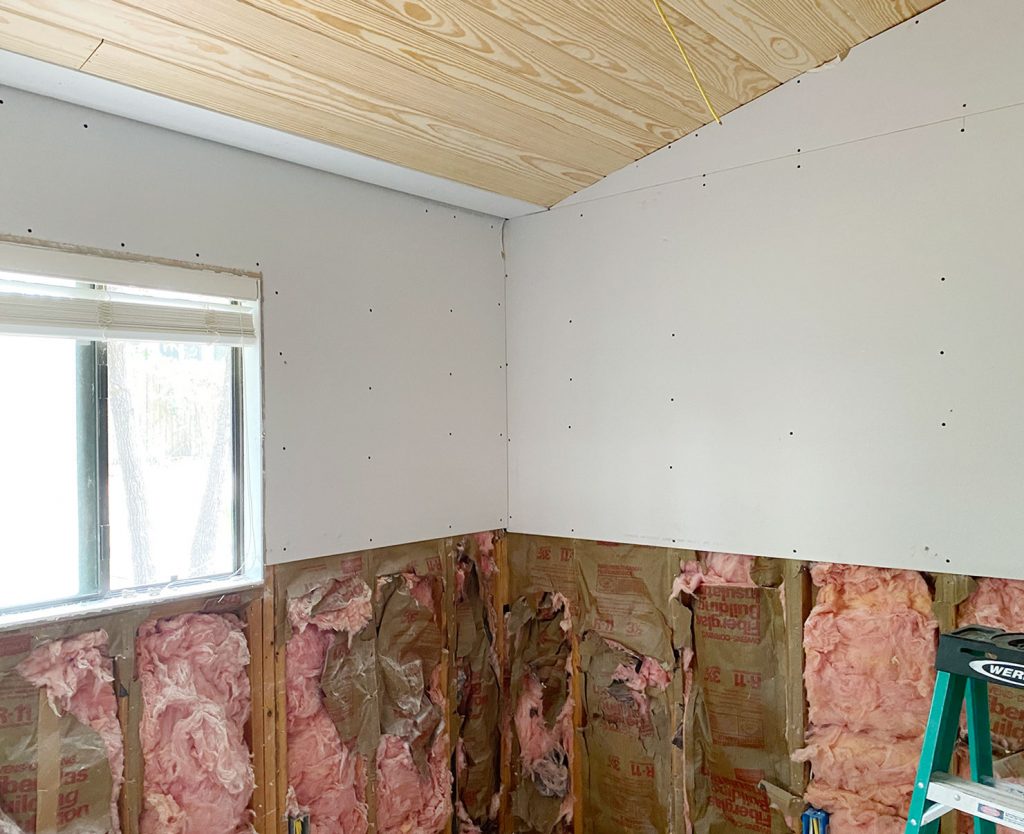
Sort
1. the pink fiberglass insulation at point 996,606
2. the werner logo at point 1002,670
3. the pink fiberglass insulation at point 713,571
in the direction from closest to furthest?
the werner logo at point 1002,670
the pink fiberglass insulation at point 996,606
the pink fiberglass insulation at point 713,571

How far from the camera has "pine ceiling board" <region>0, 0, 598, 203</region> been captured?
61.2 inches

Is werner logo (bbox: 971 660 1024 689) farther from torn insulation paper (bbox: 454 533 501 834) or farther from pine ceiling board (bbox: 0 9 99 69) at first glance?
pine ceiling board (bbox: 0 9 99 69)

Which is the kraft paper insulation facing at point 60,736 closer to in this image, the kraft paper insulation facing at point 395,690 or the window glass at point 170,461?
the window glass at point 170,461

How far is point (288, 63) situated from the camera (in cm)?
180

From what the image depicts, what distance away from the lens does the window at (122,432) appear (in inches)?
72.7

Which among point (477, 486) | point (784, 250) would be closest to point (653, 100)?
point (784, 250)

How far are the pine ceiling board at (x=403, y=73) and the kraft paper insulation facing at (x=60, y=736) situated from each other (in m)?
1.40

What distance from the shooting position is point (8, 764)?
5.75ft

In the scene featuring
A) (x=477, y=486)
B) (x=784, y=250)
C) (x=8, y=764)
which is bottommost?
(x=8, y=764)

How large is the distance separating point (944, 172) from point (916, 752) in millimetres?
1556

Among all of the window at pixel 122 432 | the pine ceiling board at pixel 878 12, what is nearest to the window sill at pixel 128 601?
the window at pixel 122 432

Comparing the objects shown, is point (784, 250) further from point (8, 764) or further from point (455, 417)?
point (8, 764)

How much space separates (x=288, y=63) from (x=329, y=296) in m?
0.79

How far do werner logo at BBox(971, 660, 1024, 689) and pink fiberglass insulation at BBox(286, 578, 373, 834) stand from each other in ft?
5.56
